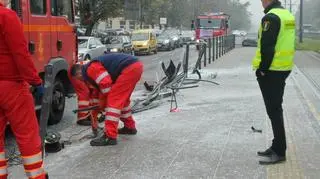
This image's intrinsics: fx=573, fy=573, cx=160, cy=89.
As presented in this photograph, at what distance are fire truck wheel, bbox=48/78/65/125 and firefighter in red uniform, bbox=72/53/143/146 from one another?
1.79 m

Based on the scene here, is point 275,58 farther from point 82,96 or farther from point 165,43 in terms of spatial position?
point 165,43

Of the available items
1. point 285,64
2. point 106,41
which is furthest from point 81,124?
point 106,41

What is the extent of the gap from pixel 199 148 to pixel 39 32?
3177 millimetres

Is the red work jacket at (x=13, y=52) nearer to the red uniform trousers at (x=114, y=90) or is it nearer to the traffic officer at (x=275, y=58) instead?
the traffic officer at (x=275, y=58)

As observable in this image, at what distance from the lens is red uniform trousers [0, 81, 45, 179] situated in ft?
15.4

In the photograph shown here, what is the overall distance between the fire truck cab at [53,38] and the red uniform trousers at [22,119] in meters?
3.36

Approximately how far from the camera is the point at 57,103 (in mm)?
9516

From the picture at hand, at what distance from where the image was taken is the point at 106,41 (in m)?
34.0

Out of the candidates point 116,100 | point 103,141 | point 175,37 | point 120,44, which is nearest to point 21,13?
point 116,100

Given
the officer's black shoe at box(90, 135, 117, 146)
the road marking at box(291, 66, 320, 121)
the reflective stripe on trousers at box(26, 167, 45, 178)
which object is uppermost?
the reflective stripe on trousers at box(26, 167, 45, 178)

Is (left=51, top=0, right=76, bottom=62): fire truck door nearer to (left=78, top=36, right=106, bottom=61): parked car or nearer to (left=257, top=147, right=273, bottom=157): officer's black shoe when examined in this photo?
(left=257, top=147, right=273, bottom=157): officer's black shoe

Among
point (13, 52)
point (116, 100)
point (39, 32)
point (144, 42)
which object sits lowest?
point (116, 100)

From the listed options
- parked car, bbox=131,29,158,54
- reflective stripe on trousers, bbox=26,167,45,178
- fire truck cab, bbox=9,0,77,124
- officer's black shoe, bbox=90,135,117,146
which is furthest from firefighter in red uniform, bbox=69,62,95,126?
parked car, bbox=131,29,158,54

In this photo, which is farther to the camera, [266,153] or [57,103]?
[57,103]
